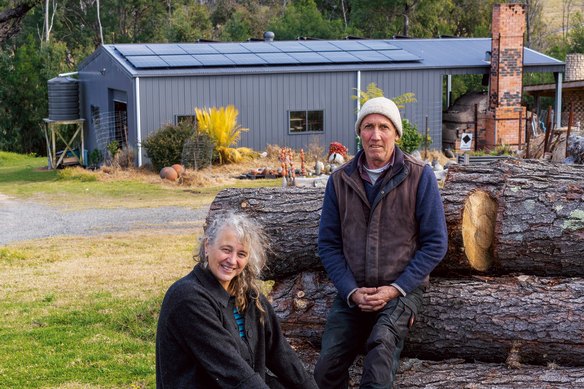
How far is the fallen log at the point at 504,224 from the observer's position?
5.78 m

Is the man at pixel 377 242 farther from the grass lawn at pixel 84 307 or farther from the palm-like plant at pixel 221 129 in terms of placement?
the palm-like plant at pixel 221 129

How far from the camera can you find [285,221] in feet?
20.4

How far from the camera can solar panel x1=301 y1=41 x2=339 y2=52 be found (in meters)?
28.2

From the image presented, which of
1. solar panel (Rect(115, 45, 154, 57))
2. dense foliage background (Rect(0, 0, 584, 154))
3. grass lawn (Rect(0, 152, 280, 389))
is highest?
dense foliage background (Rect(0, 0, 584, 154))

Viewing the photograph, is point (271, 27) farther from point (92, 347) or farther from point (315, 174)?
point (92, 347)

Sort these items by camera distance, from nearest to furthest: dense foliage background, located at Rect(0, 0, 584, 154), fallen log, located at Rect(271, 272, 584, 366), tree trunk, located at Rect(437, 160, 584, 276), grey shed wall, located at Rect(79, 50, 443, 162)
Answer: fallen log, located at Rect(271, 272, 584, 366) < tree trunk, located at Rect(437, 160, 584, 276) < grey shed wall, located at Rect(79, 50, 443, 162) < dense foliage background, located at Rect(0, 0, 584, 154)

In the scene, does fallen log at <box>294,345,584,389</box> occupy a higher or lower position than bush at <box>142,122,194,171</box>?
lower

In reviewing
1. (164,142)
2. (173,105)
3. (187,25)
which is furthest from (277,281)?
(187,25)

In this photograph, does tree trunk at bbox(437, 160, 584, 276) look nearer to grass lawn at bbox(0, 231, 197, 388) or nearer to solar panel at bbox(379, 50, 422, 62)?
grass lawn at bbox(0, 231, 197, 388)

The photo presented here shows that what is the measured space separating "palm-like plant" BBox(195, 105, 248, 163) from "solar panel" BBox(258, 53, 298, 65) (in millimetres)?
2302

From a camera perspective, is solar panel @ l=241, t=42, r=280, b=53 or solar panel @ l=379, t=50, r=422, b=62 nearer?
solar panel @ l=379, t=50, r=422, b=62

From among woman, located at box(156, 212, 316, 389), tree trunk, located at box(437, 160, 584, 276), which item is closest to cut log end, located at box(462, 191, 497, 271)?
tree trunk, located at box(437, 160, 584, 276)

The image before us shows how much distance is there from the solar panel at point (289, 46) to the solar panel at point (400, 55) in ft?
7.77

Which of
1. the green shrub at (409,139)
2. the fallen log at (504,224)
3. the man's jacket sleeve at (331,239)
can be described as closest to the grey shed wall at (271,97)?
the green shrub at (409,139)
